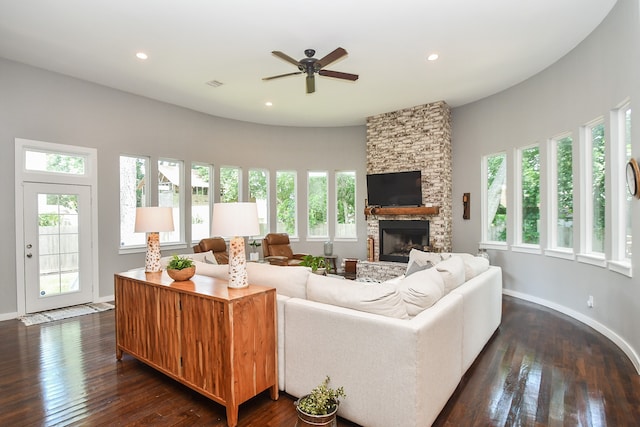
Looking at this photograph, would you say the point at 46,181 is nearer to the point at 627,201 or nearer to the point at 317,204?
the point at 317,204

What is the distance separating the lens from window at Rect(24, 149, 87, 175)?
15.4 ft

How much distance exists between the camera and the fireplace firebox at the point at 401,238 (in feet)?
21.9

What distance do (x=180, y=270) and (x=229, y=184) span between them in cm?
492

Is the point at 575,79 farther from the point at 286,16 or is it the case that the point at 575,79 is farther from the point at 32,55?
the point at 32,55

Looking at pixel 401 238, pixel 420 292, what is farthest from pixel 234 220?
pixel 401 238

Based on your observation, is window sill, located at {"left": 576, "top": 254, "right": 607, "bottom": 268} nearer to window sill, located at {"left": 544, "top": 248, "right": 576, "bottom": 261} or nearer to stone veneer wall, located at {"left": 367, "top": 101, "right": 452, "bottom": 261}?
window sill, located at {"left": 544, "top": 248, "right": 576, "bottom": 261}

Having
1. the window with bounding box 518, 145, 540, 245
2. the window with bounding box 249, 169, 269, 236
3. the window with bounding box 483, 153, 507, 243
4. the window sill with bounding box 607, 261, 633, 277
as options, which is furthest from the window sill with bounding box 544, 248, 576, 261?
the window with bounding box 249, 169, 269, 236

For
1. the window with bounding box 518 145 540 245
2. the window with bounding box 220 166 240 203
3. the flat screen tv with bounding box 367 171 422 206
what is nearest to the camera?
the window with bounding box 518 145 540 245

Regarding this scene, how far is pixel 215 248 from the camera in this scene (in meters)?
5.79

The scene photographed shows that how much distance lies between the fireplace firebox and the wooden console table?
15.7 ft

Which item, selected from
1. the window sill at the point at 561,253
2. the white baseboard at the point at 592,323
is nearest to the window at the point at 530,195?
the window sill at the point at 561,253

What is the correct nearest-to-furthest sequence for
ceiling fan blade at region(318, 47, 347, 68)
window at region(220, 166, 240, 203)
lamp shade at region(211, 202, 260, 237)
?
1. lamp shade at region(211, 202, 260, 237)
2. ceiling fan blade at region(318, 47, 347, 68)
3. window at region(220, 166, 240, 203)

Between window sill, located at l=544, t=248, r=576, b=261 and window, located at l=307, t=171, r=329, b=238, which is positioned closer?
window sill, located at l=544, t=248, r=576, b=261

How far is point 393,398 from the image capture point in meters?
1.93
